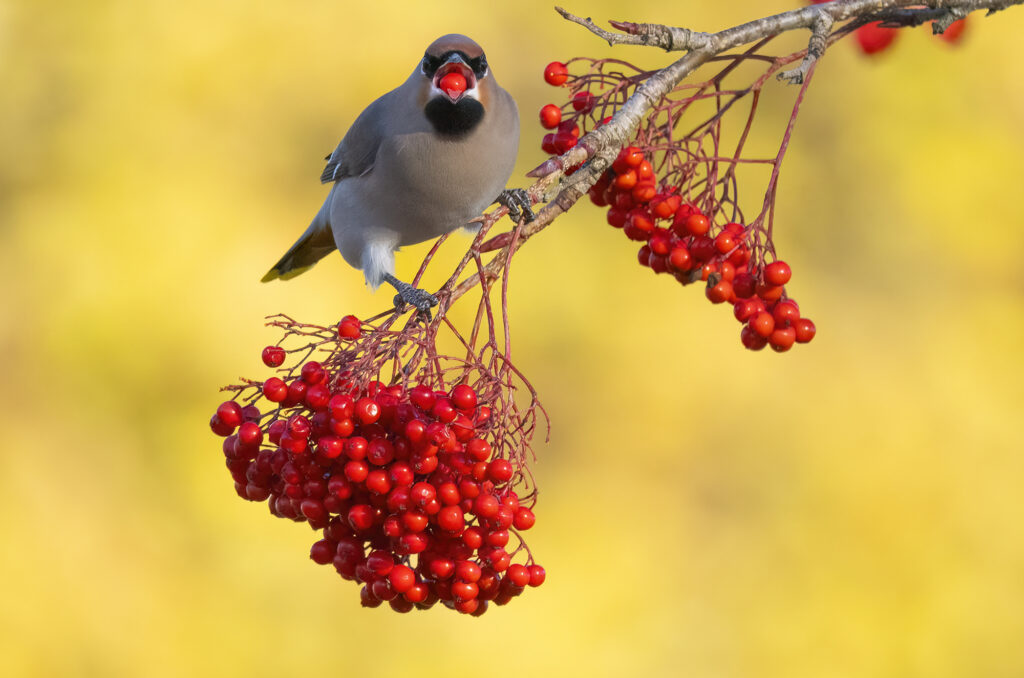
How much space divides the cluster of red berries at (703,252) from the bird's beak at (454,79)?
0.17 metres

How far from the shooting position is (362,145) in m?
2.74

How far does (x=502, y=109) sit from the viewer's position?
244cm

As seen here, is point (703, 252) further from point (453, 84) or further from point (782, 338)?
point (453, 84)

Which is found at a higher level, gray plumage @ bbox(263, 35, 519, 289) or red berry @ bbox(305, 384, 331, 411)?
gray plumage @ bbox(263, 35, 519, 289)

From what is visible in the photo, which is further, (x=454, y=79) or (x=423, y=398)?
(x=454, y=79)

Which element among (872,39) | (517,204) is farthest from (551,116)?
(872,39)

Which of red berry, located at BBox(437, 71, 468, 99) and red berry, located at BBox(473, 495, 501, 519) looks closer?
red berry, located at BBox(473, 495, 501, 519)

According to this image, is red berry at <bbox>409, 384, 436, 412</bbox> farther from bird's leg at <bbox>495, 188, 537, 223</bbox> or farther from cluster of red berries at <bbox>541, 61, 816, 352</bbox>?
cluster of red berries at <bbox>541, 61, 816, 352</bbox>

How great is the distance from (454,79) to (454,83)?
0.04ft

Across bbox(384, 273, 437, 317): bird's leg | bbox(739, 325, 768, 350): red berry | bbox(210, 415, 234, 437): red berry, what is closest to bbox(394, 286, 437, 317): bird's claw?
bbox(384, 273, 437, 317): bird's leg

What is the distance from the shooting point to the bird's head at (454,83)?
2.09 meters

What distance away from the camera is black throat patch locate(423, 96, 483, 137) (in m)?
2.34

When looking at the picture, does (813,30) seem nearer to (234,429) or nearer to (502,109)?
(502,109)

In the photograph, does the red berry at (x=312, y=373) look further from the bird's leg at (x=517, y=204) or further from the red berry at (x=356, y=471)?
the bird's leg at (x=517, y=204)
